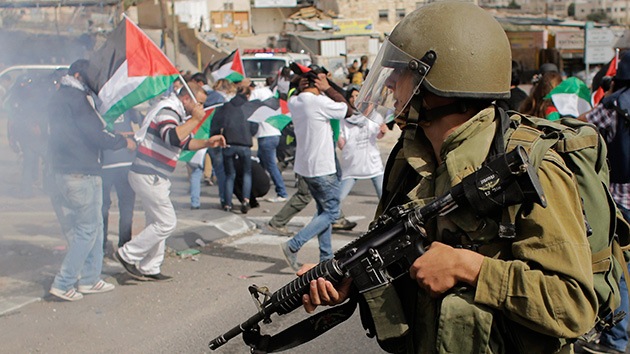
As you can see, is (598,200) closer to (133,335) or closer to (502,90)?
(502,90)

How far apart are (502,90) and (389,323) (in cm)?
75

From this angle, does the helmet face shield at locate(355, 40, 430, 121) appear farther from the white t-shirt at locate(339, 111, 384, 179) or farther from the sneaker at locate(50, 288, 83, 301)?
the white t-shirt at locate(339, 111, 384, 179)

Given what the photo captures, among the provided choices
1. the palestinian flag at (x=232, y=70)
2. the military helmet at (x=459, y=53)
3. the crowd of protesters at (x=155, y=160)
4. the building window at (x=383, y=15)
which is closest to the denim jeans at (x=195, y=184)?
the crowd of protesters at (x=155, y=160)

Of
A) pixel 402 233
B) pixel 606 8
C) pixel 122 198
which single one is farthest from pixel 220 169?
pixel 606 8

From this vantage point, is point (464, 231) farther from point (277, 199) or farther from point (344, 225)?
point (277, 199)

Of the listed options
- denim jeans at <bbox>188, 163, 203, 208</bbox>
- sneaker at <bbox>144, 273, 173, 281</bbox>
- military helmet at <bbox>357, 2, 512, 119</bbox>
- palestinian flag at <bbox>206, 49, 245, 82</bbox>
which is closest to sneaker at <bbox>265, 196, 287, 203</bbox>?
denim jeans at <bbox>188, 163, 203, 208</bbox>

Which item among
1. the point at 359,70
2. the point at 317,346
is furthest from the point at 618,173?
the point at 359,70

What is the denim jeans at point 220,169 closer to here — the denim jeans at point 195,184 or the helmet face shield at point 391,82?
the denim jeans at point 195,184

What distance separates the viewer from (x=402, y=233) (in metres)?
2.06

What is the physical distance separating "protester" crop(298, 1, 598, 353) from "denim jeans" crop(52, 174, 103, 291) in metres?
3.90

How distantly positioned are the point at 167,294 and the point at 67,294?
2.60 ft

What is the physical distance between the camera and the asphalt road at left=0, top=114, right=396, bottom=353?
4.97m

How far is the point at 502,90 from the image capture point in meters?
2.13

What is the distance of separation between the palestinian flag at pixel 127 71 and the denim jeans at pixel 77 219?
73cm
